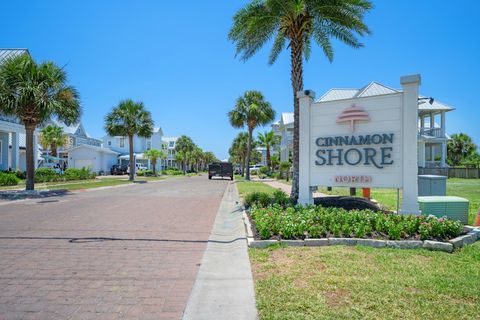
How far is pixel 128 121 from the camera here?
118ft

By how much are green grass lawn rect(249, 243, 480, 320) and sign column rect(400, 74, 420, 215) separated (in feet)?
8.29

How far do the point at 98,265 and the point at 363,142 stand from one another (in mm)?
7223

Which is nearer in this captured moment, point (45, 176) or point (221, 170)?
point (45, 176)

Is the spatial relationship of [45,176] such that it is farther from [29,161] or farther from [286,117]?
[286,117]

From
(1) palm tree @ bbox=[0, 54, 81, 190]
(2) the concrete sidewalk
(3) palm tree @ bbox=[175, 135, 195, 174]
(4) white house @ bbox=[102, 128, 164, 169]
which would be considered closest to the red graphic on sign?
(2) the concrete sidewalk

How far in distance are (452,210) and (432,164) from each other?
29.4 meters

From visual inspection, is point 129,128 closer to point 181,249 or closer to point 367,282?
point 181,249

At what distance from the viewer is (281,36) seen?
46.1 ft

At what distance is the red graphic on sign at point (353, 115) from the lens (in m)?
9.41

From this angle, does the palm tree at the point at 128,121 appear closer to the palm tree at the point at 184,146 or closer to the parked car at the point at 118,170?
the parked car at the point at 118,170

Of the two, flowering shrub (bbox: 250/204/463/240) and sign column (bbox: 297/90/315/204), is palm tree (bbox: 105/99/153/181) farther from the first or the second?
flowering shrub (bbox: 250/204/463/240)

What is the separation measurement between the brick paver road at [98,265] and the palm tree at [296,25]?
5614mm

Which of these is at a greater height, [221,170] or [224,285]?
[221,170]

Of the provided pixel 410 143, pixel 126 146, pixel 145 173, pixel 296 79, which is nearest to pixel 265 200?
pixel 296 79
